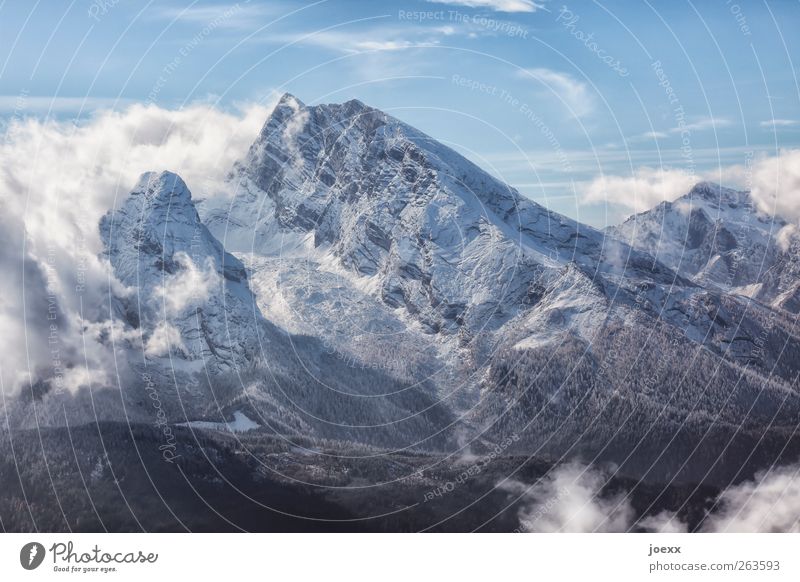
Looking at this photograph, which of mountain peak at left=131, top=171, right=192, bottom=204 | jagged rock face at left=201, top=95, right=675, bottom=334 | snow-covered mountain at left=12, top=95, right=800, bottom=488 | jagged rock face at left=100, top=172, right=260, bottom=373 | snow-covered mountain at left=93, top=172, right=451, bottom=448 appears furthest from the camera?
jagged rock face at left=201, top=95, right=675, bottom=334

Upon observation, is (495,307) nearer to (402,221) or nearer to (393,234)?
(402,221)

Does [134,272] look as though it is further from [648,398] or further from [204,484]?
[648,398]

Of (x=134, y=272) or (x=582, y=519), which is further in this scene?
(x=134, y=272)

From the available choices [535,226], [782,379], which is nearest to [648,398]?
[782,379]

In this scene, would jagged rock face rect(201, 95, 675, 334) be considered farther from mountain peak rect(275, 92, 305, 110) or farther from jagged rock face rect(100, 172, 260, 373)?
jagged rock face rect(100, 172, 260, 373)

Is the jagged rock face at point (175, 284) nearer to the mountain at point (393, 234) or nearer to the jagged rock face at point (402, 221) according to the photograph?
the mountain at point (393, 234)

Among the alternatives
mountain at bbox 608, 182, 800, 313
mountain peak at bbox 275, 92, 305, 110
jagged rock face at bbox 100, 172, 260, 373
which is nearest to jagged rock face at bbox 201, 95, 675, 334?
mountain peak at bbox 275, 92, 305, 110
